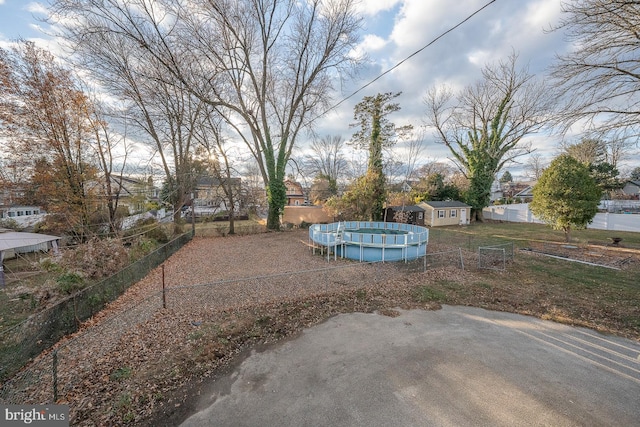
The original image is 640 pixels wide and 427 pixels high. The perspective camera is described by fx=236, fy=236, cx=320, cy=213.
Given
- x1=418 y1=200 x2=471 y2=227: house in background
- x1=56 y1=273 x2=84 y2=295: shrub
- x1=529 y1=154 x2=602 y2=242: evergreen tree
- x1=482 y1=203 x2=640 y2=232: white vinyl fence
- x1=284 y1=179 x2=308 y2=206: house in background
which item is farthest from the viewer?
x1=284 y1=179 x2=308 y2=206: house in background

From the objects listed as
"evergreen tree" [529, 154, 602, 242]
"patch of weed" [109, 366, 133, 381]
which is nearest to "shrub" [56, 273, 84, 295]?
"patch of weed" [109, 366, 133, 381]

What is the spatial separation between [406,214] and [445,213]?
6.13 meters

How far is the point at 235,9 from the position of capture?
15.6 m

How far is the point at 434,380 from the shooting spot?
13.3ft

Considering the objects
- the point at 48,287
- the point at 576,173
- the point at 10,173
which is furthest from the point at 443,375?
the point at 10,173

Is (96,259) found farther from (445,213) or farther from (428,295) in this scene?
(445,213)

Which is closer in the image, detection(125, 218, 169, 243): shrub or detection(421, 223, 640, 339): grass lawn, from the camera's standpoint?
detection(421, 223, 640, 339): grass lawn

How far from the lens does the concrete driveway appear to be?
3385mm

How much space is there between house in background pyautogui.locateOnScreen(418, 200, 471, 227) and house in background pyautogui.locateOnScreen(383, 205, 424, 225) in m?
0.99

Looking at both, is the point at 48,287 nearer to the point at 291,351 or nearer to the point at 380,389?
the point at 291,351

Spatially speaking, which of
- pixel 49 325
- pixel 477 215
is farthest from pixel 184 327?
pixel 477 215

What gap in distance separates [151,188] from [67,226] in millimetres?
6017

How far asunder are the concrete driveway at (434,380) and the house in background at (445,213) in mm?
20380

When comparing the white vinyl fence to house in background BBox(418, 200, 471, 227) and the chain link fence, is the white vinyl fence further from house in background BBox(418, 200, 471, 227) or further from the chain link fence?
the chain link fence
